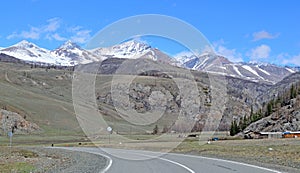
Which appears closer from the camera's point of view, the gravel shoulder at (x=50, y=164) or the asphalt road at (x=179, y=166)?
the asphalt road at (x=179, y=166)

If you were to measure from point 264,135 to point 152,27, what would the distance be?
3663 inches

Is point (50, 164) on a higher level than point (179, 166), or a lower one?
lower

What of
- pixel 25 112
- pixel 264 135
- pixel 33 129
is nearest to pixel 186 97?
pixel 264 135

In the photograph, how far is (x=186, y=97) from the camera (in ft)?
137

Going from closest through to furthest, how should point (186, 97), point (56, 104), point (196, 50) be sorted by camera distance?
1. point (196, 50)
2. point (186, 97)
3. point (56, 104)

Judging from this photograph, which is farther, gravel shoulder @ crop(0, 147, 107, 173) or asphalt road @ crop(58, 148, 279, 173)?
gravel shoulder @ crop(0, 147, 107, 173)

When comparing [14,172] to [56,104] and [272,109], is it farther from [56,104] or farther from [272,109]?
[56,104]

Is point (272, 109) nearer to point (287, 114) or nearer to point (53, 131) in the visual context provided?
point (287, 114)

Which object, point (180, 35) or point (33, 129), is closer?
point (180, 35)

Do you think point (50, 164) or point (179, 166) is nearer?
point (179, 166)

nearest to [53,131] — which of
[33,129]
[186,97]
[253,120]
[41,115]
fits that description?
[33,129]

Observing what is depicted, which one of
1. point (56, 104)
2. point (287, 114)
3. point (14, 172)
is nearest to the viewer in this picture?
point (14, 172)

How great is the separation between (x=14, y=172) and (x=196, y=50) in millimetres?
11491

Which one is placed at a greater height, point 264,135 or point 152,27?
point 152,27
